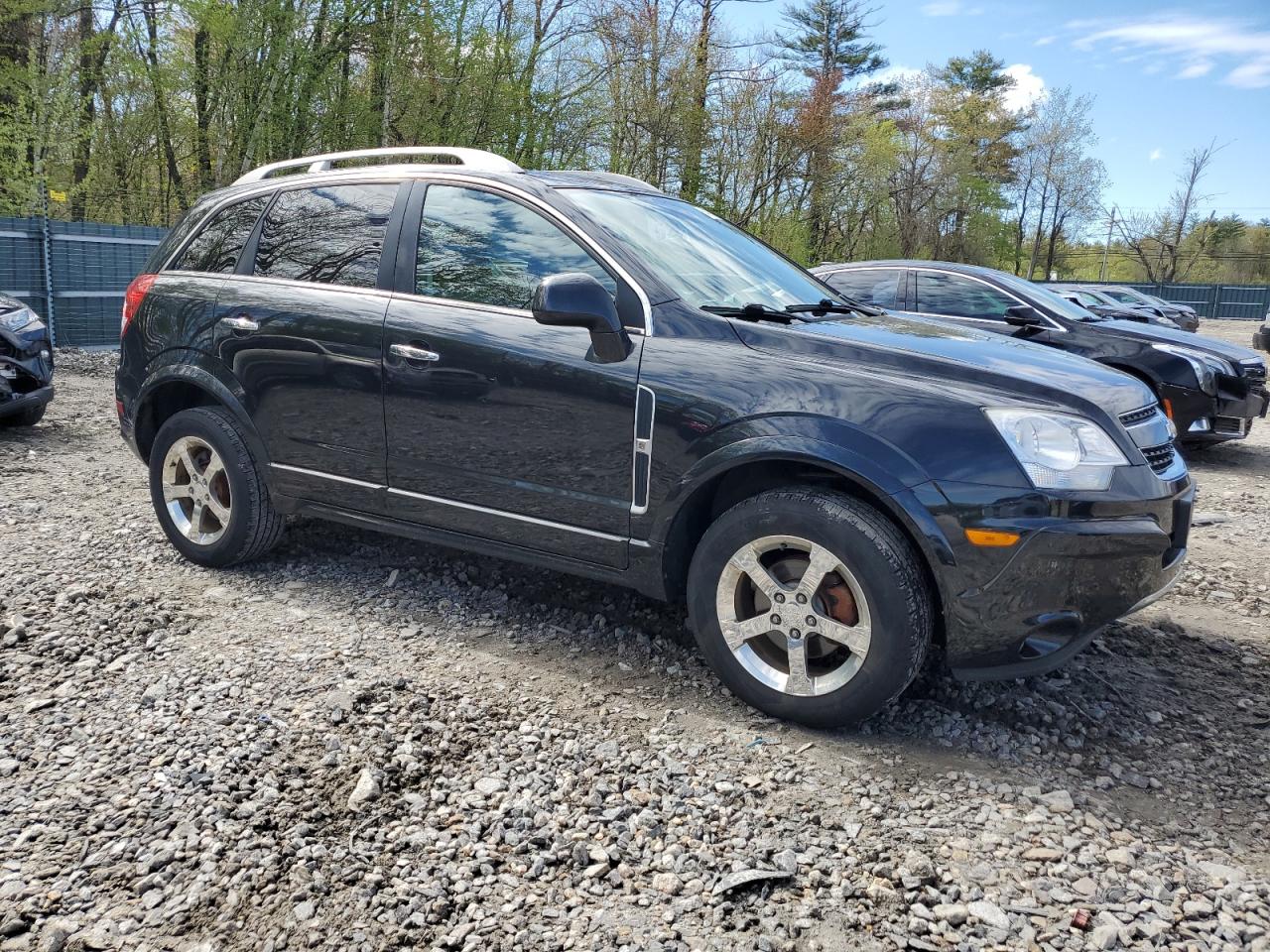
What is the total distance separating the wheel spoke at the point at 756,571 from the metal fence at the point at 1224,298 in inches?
1771

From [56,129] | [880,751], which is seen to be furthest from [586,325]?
[56,129]

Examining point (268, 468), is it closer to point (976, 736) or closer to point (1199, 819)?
point (976, 736)

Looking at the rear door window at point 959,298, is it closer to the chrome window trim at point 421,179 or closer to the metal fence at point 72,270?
the chrome window trim at point 421,179

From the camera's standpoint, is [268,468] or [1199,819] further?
[268,468]

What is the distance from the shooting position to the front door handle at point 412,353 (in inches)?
146

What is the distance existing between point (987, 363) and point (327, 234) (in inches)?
108

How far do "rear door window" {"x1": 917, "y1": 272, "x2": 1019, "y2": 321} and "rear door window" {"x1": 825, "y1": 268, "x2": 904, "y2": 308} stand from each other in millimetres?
216

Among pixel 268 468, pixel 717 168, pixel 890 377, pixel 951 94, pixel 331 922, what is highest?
pixel 951 94

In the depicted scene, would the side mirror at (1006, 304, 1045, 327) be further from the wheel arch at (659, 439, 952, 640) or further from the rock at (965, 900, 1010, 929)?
the rock at (965, 900, 1010, 929)

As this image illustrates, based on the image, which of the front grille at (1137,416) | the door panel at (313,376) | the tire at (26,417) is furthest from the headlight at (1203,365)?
the tire at (26,417)

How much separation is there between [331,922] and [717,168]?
86.7 feet

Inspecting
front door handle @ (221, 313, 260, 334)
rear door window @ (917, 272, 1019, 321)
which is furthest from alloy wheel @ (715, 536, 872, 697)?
rear door window @ (917, 272, 1019, 321)

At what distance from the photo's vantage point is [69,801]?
266 centimetres

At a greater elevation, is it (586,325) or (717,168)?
(717,168)
